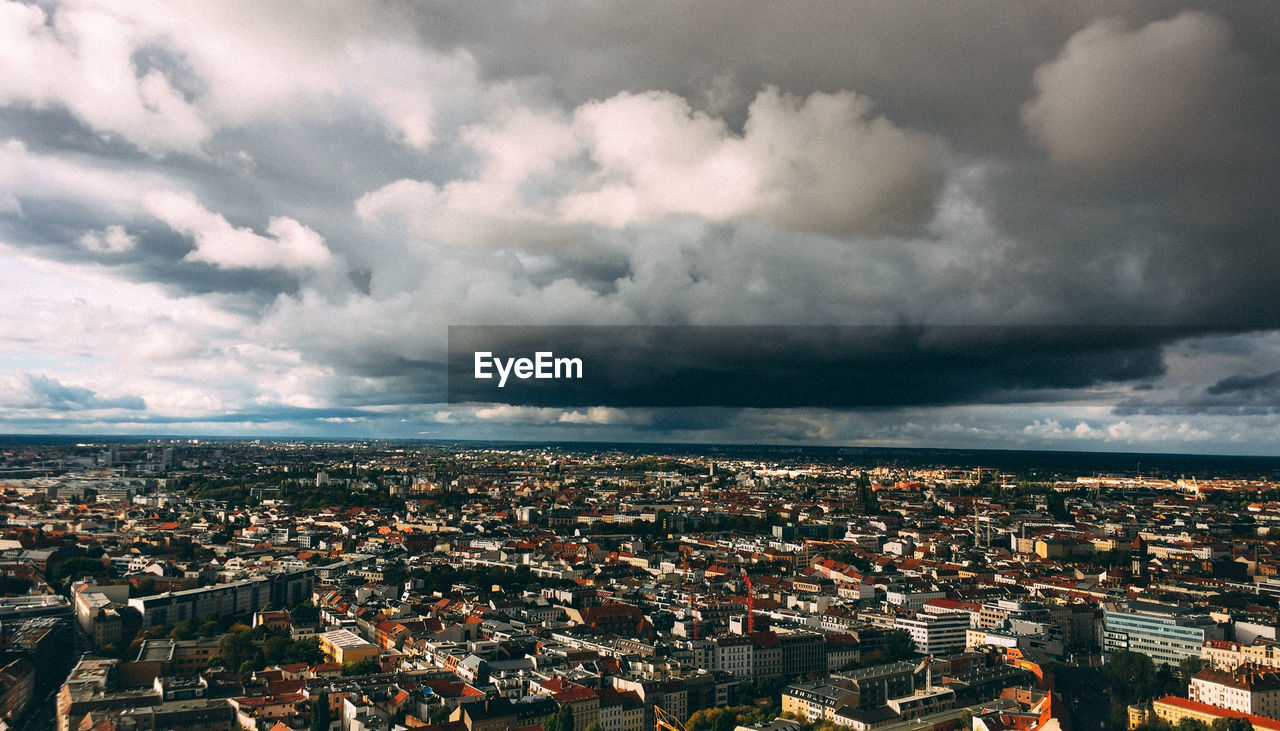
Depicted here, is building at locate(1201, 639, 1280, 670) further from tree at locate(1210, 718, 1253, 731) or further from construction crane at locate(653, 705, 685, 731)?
construction crane at locate(653, 705, 685, 731)

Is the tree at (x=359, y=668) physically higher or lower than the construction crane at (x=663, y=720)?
higher

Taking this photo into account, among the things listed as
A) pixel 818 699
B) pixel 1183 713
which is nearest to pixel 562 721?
pixel 818 699

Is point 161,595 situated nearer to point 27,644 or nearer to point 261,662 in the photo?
point 27,644

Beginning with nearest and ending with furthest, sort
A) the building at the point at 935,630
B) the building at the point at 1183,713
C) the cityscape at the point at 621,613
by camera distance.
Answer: the building at the point at 1183,713
the cityscape at the point at 621,613
the building at the point at 935,630

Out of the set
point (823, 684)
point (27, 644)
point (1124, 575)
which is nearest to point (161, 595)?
A: point (27, 644)

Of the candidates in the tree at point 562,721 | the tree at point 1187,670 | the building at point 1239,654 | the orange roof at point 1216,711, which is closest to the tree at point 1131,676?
the tree at point 1187,670

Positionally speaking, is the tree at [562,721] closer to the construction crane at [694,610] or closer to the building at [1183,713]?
the construction crane at [694,610]
